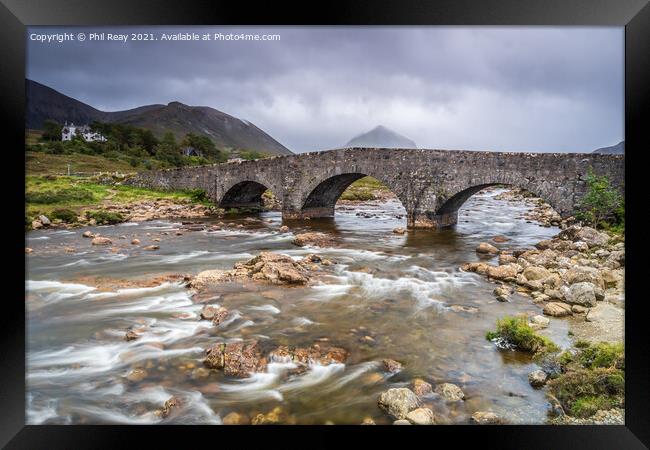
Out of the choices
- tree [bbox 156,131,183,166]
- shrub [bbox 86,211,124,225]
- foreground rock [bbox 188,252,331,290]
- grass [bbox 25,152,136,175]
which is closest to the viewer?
foreground rock [bbox 188,252,331,290]

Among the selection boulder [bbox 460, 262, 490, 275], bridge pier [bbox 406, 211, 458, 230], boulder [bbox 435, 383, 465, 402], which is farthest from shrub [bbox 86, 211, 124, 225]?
boulder [bbox 435, 383, 465, 402]

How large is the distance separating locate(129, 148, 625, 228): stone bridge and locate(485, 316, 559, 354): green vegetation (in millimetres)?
7125

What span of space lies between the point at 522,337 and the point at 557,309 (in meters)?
1.33

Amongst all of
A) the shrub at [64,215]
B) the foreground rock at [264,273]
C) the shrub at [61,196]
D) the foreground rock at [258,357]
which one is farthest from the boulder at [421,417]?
the shrub at [61,196]

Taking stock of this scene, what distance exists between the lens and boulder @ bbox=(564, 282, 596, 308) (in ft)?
18.9

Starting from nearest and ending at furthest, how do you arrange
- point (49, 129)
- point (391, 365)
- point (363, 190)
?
point (391, 365) < point (49, 129) < point (363, 190)

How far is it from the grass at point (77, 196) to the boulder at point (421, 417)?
977 cm

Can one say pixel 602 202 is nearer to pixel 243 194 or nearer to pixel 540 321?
pixel 540 321

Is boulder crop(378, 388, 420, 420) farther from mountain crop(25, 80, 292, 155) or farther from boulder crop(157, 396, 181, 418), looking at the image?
mountain crop(25, 80, 292, 155)

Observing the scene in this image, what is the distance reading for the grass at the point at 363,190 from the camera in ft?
80.6

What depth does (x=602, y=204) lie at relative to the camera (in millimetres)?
9984

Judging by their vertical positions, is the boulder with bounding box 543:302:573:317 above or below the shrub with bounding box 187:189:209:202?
below

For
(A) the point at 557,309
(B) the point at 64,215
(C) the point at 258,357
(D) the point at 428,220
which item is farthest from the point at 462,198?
(B) the point at 64,215

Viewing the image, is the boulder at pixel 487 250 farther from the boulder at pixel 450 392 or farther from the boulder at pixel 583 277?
the boulder at pixel 450 392
